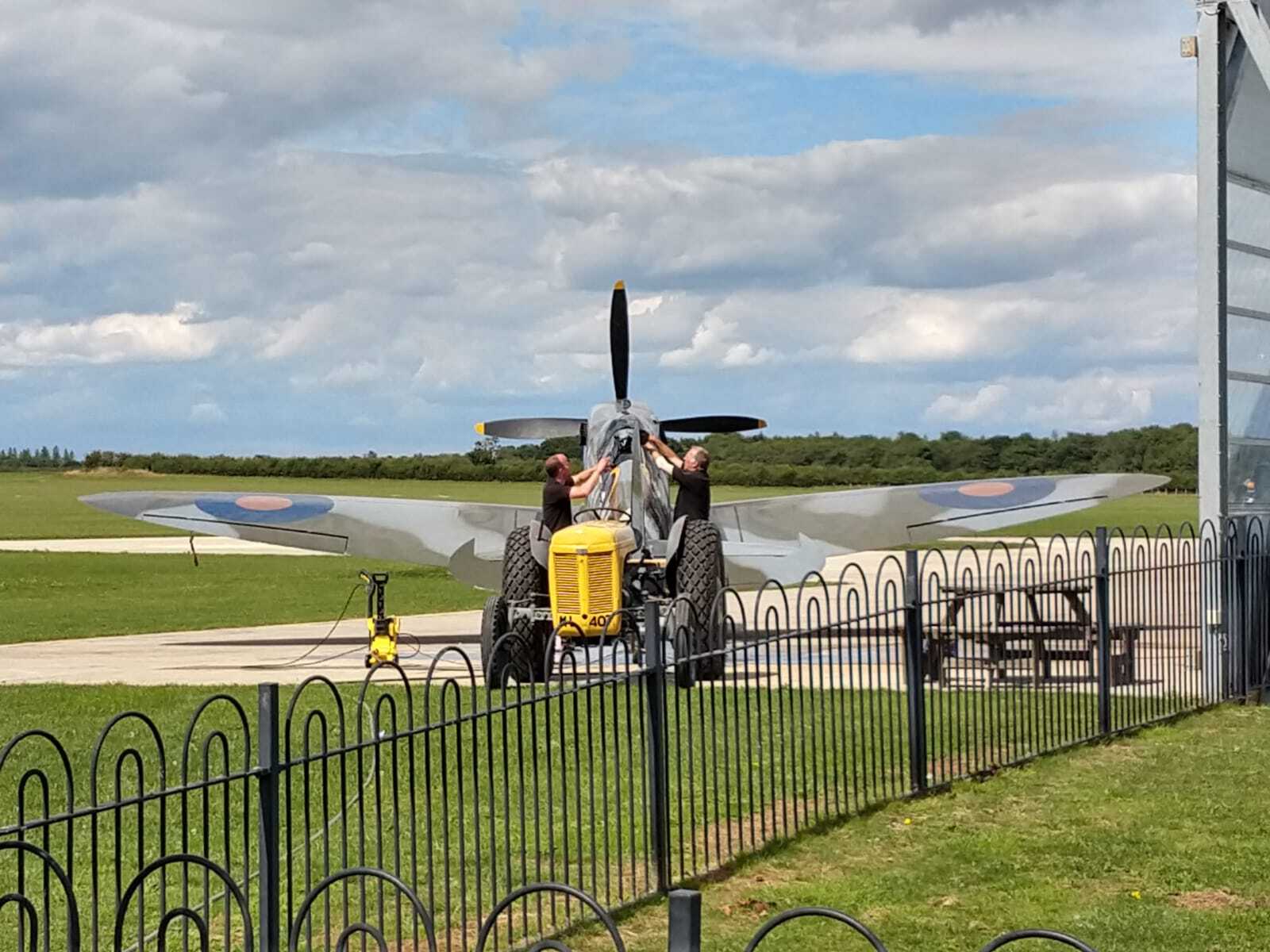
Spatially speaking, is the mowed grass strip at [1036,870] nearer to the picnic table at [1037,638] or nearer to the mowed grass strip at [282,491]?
the picnic table at [1037,638]

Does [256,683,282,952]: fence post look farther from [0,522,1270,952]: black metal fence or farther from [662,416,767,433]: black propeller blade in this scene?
[662,416,767,433]: black propeller blade

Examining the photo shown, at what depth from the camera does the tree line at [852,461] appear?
83000 mm

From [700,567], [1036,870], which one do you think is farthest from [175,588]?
[1036,870]

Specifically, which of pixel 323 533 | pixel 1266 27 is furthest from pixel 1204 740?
pixel 323 533

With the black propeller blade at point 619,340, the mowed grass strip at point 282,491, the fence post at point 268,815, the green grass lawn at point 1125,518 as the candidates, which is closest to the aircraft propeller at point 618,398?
the black propeller blade at point 619,340

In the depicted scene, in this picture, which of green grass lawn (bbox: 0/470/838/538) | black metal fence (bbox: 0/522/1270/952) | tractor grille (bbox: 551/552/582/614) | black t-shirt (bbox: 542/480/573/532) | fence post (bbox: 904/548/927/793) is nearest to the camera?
black metal fence (bbox: 0/522/1270/952)

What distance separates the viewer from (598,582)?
16422 mm

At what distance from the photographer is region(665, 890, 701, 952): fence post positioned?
12.5 ft

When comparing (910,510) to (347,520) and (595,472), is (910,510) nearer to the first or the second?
(347,520)

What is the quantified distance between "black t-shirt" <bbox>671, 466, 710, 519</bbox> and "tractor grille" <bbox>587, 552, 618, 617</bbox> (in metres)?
1.25

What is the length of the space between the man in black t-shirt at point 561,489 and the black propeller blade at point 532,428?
4.89 m

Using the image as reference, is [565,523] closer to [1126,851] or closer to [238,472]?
[1126,851]

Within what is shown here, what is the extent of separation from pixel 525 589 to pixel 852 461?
7837 cm

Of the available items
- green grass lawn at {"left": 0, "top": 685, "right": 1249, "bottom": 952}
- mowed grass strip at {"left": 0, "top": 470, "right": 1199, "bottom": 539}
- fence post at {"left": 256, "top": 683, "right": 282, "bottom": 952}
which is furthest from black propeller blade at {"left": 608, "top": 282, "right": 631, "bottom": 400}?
mowed grass strip at {"left": 0, "top": 470, "right": 1199, "bottom": 539}
